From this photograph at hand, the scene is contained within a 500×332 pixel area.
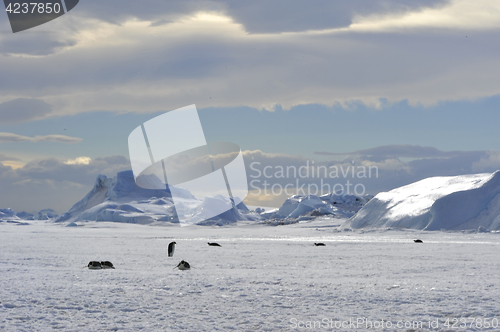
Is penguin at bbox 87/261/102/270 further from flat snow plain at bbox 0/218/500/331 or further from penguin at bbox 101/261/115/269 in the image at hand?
flat snow plain at bbox 0/218/500/331

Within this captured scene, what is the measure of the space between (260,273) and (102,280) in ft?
10.0

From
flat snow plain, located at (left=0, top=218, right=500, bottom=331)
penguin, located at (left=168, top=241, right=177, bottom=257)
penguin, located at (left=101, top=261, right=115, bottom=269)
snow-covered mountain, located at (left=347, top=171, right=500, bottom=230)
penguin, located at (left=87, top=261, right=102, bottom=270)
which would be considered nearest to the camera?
flat snow plain, located at (left=0, top=218, right=500, bottom=331)

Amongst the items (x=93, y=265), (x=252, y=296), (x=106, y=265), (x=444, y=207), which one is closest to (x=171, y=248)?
(x=106, y=265)

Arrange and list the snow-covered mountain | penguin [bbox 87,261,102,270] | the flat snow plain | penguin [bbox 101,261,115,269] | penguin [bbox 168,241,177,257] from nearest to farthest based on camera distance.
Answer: the flat snow plain, penguin [bbox 87,261,102,270], penguin [bbox 101,261,115,269], penguin [bbox 168,241,177,257], the snow-covered mountain

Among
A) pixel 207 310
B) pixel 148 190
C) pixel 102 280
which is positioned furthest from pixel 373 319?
pixel 148 190

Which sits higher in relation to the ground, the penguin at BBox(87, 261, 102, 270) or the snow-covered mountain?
the penguin at BBox(87, 261, 102, 270)

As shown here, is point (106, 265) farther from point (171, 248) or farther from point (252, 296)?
point (252, 296)

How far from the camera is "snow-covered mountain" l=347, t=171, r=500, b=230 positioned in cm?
2464

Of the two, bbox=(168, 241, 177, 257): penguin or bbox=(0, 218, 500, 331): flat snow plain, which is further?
bbox=(168, 241, 177, 257): penguin

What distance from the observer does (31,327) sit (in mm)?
5289

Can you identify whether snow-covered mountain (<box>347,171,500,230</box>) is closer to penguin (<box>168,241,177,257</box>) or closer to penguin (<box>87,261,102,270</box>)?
penguin (<box>168,241,177,257</box>)

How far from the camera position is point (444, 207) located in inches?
991

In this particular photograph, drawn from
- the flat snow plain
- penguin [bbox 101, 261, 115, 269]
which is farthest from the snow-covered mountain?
penguin [bbox 101, 261, 115, 269]

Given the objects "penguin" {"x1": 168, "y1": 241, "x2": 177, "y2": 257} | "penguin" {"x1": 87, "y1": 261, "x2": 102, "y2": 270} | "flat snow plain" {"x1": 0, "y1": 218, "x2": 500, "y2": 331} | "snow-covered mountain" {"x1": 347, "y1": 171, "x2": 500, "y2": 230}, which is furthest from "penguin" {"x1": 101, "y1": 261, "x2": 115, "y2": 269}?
"snow-covered mountain" {"x1": 347, "y1": 171, "x2": 500, "y2": 230}
